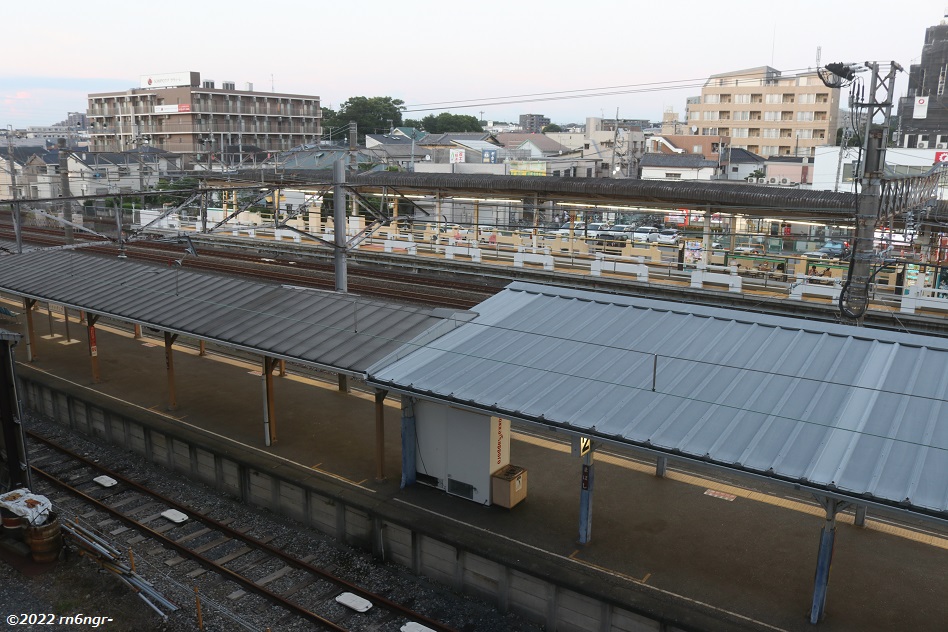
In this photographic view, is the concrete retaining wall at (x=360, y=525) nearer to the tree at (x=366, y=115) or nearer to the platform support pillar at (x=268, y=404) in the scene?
the platform support pillar at (x=268, y=404)

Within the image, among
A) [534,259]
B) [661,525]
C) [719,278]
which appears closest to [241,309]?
[661,525]

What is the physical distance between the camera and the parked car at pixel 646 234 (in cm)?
3400

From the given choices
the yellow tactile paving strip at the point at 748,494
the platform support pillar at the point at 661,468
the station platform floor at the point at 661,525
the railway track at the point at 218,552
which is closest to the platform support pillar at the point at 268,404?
the station platform floor at the point at 661,525

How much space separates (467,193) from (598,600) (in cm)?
2287

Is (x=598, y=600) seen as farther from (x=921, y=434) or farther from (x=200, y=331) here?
(x=200, y=331)

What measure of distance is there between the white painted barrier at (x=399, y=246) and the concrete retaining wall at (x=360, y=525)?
16.3 m

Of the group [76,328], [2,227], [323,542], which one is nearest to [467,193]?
[76,328]

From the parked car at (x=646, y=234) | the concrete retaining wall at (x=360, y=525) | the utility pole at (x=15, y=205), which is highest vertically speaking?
the utility pole at (x=15, y=205)

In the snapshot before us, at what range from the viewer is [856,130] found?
11758mm

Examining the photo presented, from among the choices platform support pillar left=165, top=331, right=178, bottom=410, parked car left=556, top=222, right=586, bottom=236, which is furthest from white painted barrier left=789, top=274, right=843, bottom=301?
platform support pillar left=165, top=331, right=178, bottom=410

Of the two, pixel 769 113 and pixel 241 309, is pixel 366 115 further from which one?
pixel 241 309

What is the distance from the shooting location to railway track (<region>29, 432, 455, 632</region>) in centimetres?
952

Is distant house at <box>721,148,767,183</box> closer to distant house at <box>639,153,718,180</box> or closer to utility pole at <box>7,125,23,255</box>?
distant house at <box>639,153,718,180</box>

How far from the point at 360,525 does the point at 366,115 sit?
87.3 meters
